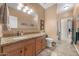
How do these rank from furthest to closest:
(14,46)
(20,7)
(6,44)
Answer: (20,7) → (14,46) → (6,44)

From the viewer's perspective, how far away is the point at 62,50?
6.71 feet

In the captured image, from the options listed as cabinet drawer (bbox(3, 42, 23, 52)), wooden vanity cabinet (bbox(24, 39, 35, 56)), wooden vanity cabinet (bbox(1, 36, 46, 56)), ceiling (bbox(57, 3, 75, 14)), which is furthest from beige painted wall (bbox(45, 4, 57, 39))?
cabinet drawer (bbox(3, 42, 23, 52))

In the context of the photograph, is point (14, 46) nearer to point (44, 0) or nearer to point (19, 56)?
point (19, 56)

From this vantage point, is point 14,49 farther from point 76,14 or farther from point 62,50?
point 76,14

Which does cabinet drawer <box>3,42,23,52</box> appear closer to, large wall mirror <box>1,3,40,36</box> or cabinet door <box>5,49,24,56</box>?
cabinet door <box>5,49,24,56</box>

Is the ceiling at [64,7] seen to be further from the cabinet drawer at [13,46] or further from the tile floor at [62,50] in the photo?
the cabinet drawer at [13,46]

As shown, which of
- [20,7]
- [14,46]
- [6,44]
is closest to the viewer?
[6,44]

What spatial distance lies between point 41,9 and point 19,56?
34.8 inches

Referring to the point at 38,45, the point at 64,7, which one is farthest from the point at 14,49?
the point at 64,7

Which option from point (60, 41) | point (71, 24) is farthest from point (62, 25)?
point (60, 41)

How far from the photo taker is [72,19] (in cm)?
202

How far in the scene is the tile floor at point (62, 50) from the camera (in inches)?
79.7

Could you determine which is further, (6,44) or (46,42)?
(46,42)

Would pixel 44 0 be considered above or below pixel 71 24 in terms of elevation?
above
